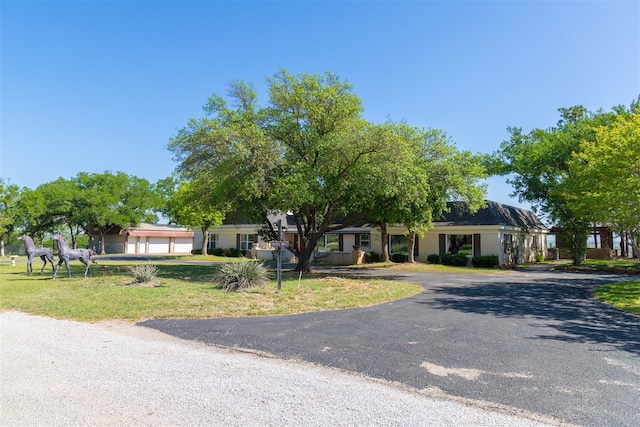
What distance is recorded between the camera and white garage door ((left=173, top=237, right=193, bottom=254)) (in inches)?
2253

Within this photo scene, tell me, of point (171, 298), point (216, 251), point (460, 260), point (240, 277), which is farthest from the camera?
point (216, 251)

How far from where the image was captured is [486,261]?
27.4 meters

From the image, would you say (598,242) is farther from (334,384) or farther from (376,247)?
(334,384)

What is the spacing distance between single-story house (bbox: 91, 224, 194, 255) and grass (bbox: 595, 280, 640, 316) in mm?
43549

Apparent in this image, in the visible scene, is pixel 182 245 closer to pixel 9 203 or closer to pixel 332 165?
pixel 9 203

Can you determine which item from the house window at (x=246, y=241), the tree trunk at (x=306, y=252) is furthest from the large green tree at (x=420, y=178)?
the house window at (x=246, y=241)

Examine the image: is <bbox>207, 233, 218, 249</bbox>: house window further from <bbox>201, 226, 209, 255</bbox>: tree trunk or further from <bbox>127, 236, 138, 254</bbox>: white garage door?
<bbox>127, 236, 138, 254</bbox>: white garage door

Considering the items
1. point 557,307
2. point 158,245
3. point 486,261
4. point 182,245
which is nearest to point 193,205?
point 557,307

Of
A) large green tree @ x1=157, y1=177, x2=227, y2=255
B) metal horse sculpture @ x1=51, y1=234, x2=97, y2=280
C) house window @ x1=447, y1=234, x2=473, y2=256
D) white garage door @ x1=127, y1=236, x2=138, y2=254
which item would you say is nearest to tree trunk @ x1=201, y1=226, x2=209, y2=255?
large green tree @ x1=157, y1=177, x2=227, y2=255

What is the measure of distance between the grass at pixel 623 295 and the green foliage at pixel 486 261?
10.1 metres

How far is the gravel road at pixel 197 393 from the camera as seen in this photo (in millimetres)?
4137

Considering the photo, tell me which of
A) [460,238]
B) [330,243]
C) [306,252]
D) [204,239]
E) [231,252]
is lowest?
[231,252]

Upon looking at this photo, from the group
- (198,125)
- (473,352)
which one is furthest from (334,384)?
(198,125)

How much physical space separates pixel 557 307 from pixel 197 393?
10.6 metres
